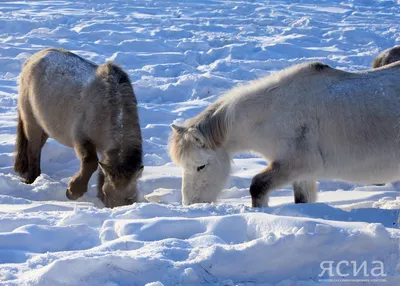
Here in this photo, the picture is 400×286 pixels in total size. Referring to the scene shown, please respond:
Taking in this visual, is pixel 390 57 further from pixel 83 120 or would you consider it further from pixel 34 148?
pixel 34 148

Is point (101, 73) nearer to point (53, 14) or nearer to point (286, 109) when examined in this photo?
point (286, 109)

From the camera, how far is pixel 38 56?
7.58 m

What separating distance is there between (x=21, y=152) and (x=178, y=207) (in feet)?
11.9

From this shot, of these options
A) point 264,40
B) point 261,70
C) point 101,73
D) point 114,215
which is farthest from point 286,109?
point 264,40

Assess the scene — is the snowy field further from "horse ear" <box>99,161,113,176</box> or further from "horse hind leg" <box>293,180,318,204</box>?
"horse ear" <box>99,161,113,176</box>

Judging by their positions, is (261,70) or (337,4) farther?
(337,4)

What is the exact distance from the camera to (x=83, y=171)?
244 inches

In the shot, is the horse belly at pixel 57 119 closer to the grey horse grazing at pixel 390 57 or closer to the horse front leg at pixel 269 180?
the horse front leg at pixel 269 180

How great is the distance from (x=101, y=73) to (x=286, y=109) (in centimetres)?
249

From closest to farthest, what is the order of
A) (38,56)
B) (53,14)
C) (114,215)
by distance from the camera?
(114,215)
(38,56)
(53,14)

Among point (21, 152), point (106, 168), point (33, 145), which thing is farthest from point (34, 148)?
point (106, 168)

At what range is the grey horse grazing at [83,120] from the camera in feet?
18.8

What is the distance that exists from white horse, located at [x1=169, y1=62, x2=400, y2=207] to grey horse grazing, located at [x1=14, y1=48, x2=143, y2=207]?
2.40ft

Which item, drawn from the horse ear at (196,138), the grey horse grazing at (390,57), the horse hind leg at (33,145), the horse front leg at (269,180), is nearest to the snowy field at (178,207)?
the horse hind leg at (33,145)
